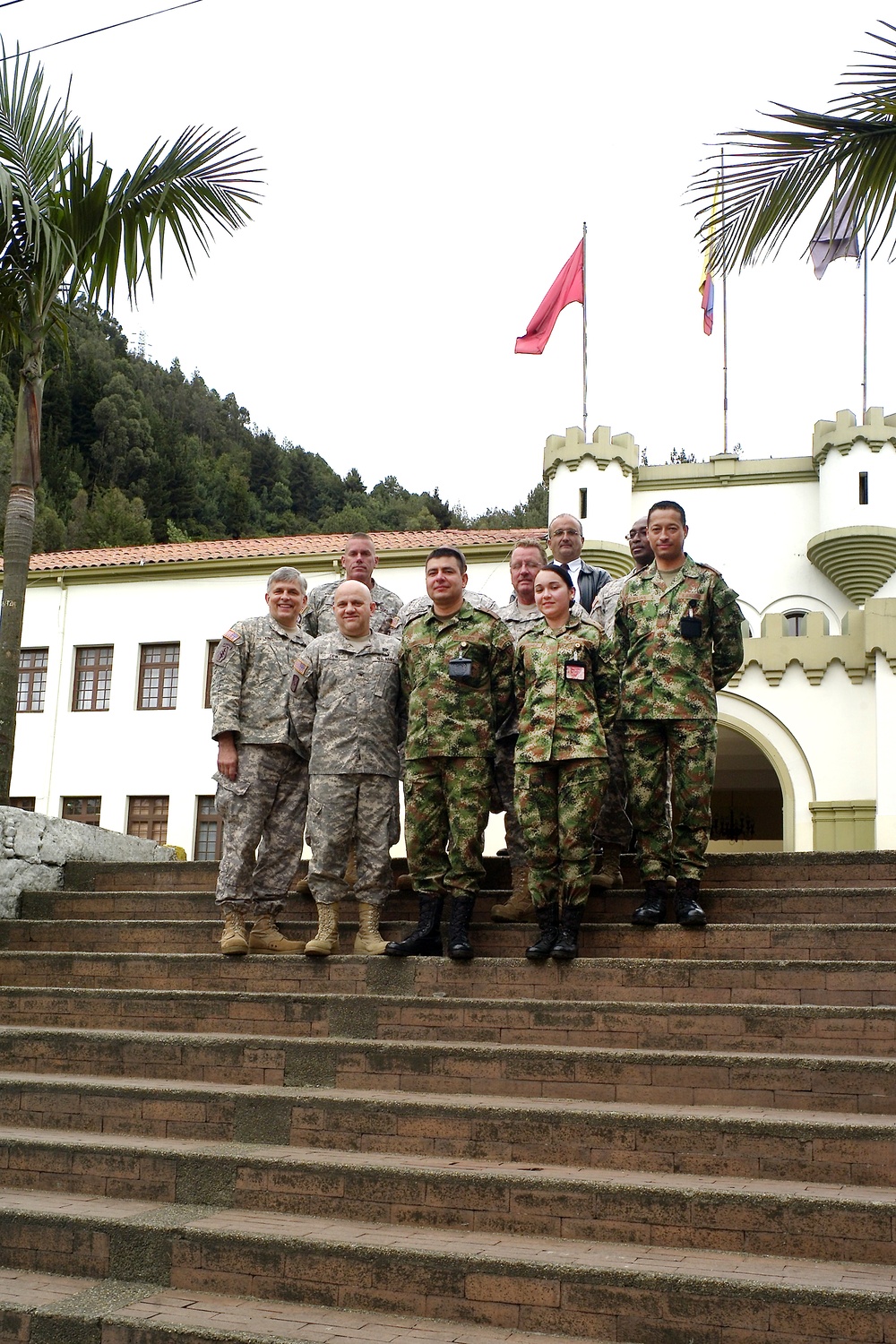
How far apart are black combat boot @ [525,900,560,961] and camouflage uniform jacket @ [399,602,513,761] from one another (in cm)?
82

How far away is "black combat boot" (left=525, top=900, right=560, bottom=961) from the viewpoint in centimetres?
604

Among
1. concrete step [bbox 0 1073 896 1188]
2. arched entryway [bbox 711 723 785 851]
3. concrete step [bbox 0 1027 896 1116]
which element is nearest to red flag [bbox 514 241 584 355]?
arched entryway [bbox 711 723 785 851]

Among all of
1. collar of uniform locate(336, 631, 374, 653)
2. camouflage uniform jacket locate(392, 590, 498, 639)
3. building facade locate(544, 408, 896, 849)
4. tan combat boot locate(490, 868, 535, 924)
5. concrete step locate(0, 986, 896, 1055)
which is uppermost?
building facade locate(544, 408, 896, 849)

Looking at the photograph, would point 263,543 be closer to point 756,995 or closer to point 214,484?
point 756,995

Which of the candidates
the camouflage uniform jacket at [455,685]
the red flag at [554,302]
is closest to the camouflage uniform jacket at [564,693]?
the camouflage uniform jacket at [455,685]

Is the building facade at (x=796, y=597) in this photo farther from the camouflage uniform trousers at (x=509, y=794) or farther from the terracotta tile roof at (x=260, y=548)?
the camouflage uniform trousers at (x=509, y=794)

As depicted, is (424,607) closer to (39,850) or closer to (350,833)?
(350,833)

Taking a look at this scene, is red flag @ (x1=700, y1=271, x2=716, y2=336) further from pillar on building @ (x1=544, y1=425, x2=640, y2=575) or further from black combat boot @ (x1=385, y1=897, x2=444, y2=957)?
black combat boot @ (x1=385, y1=897, x2=444, y2=957)

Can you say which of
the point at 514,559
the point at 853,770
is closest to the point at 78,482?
the point at 853,770

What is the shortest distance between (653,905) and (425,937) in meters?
1.11

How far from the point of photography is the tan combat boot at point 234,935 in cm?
675

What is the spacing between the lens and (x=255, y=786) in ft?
23.1

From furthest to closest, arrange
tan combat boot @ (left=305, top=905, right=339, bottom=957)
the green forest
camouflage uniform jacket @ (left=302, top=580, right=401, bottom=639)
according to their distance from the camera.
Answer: the green forest → camouflage uniform jacket @ (left=302, top=580, right=401, bottom=639) → tan combat boot @ (left=305, top=905, right=339, bottom=957)

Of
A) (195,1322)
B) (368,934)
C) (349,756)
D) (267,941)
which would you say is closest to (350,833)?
(349,756)
